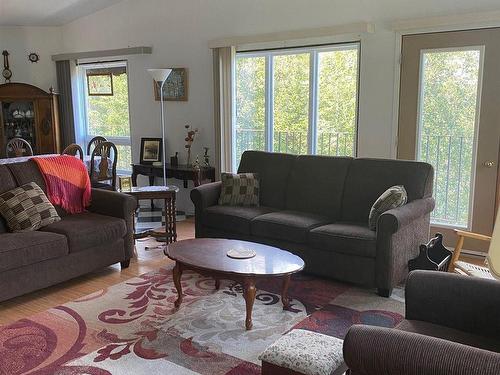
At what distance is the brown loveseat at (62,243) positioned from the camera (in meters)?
3.46

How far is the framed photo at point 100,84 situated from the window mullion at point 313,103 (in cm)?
326

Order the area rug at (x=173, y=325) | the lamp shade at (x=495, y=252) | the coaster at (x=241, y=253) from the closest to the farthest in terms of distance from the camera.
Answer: the lamp shade at (x=495, y=252), the area rug at (x=173, y=325), the coaster at (x=241, y=253)

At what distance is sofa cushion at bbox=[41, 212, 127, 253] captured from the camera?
3.81 meters

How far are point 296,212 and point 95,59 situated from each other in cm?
440

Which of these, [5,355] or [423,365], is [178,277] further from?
[423,365]

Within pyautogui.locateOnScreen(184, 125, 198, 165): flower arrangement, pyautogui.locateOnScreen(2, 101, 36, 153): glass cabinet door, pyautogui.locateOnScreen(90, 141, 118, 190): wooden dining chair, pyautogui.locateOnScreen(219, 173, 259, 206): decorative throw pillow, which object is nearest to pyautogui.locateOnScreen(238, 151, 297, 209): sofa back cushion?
pyautogui.locateOnScreen(219, 173, 259, 206): decorative throw pillow

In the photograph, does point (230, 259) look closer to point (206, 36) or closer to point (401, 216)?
point (401, 216)

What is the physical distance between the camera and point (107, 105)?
24.3 feet

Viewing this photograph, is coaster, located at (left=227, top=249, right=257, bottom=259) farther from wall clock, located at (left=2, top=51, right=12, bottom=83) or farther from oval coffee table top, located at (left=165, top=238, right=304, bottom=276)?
wall clock, located at (left=2, top=51, right=12, bottom=83)

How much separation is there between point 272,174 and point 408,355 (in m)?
3.23

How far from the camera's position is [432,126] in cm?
464

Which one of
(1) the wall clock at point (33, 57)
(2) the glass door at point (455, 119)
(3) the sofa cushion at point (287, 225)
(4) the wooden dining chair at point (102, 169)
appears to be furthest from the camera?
(1) the wall clock at point (33, 57)

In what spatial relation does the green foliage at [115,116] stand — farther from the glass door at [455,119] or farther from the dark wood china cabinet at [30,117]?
the glass door at [455,119]

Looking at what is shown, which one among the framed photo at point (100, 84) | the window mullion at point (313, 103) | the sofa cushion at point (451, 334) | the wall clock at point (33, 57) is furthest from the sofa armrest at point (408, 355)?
the wall clock at point (33, 57)
